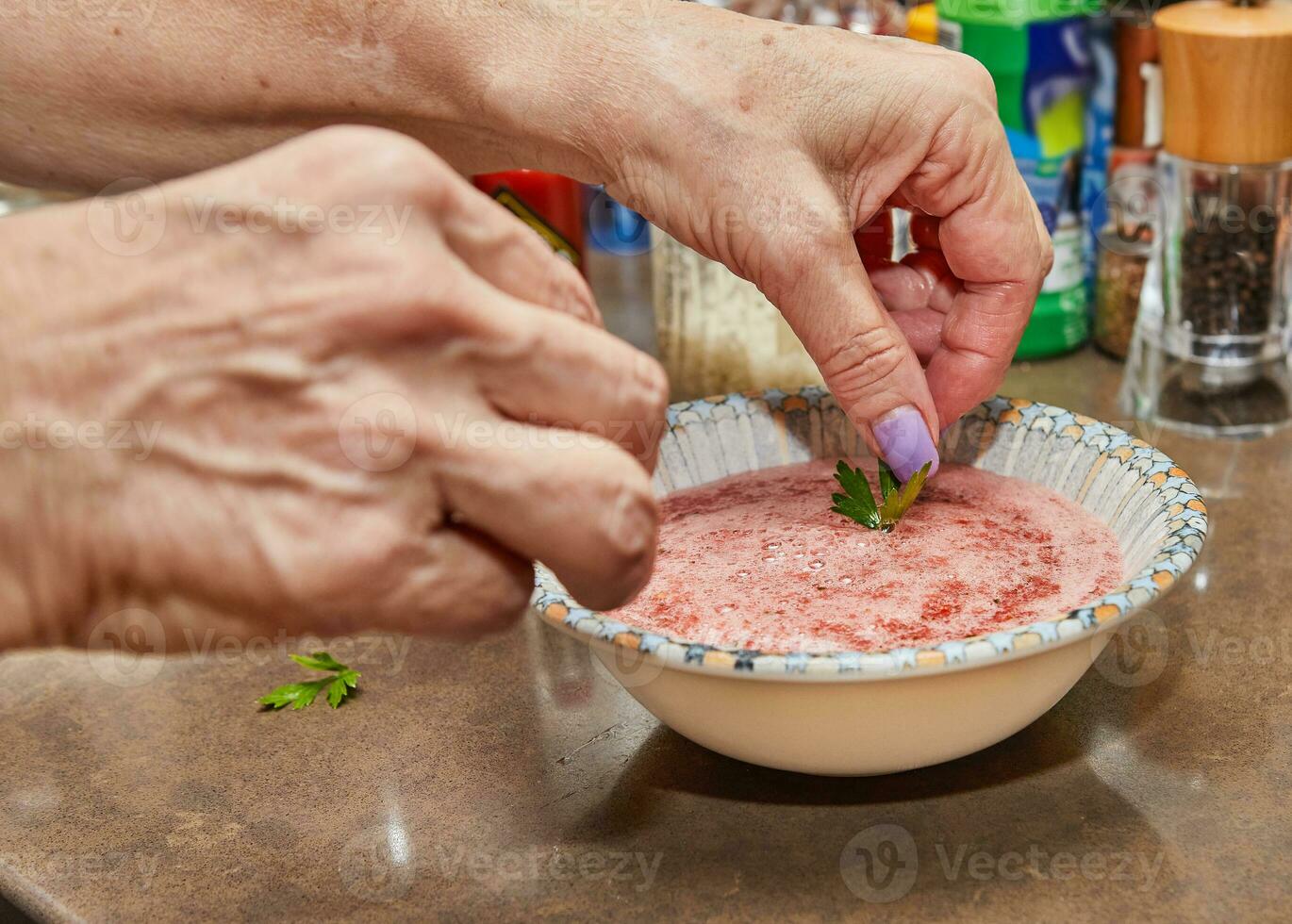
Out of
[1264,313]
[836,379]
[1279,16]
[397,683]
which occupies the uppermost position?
[1279,16]

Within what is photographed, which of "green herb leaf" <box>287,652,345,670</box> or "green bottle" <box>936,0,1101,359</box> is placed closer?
"green herb leaf" <box>287,652,345,670</box>

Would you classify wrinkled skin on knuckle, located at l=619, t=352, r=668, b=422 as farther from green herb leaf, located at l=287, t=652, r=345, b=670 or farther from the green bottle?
the green bottle

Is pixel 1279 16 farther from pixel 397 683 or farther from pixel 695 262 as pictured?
pixel 397 683

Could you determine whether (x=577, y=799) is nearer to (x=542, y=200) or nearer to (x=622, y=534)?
(x=622, y=534)

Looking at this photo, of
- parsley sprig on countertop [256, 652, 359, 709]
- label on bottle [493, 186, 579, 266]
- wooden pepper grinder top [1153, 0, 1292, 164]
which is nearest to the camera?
parsley sprig on countertop [256, 652, 359, 709]

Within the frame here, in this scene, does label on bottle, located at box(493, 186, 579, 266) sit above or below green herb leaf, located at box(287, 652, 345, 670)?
above

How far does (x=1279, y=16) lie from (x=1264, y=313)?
0.35 meters

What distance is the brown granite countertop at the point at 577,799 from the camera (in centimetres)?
89

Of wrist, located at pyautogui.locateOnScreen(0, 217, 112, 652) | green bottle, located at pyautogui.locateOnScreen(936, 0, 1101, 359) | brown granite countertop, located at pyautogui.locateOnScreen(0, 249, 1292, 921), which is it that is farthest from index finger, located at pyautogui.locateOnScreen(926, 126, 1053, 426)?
wrist, located at pyautogui.locateOnScreen(0, 217, 112, 652)

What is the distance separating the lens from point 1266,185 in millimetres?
1570

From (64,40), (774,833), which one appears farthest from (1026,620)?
(64,40)

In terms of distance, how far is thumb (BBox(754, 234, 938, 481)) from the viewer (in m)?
1.06

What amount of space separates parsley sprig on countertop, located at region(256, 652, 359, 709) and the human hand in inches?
20.0

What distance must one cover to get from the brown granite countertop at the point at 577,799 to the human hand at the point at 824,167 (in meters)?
0.31
